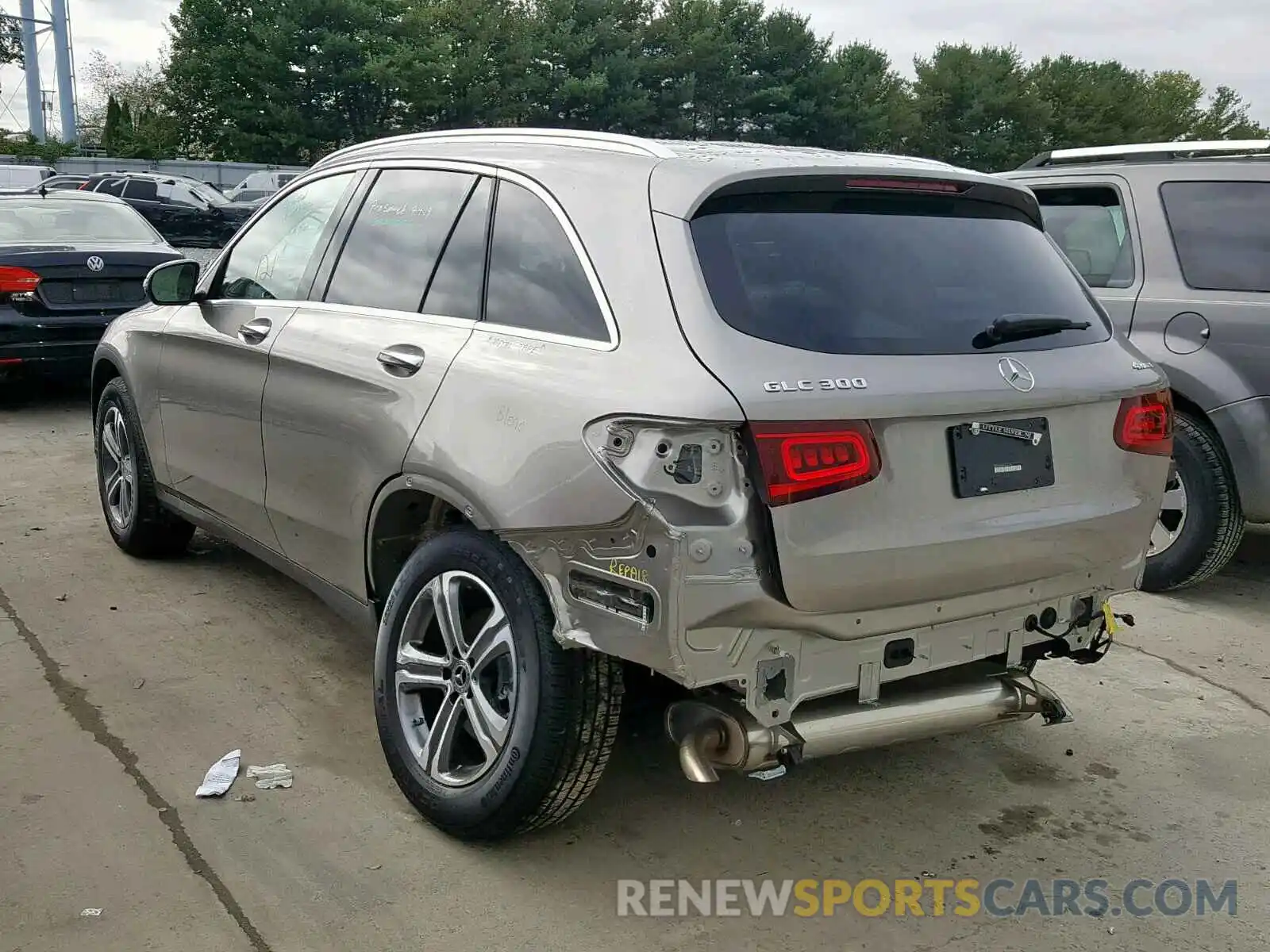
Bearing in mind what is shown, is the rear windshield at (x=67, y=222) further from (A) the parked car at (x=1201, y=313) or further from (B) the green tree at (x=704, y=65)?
(B) the green tree at (x=704, y=65)

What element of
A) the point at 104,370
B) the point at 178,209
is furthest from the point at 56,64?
the point at 104,370

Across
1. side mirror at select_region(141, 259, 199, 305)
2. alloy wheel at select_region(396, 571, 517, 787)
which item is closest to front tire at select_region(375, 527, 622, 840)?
alloy wheel at select_region(396, 571, 517, 787)

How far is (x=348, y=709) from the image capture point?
3992 mm

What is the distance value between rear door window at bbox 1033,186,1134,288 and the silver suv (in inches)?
99.0

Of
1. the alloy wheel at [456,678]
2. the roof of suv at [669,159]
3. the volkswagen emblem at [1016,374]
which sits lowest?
the alloy wheel at [456,678]

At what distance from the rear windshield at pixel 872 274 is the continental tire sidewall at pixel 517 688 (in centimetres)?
84

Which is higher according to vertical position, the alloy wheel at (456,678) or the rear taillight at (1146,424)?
the rear taillight at (1146,424)

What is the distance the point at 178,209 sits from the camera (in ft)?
86.5

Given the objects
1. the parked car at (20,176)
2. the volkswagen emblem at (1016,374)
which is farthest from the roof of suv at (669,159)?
the parked car at (20,176)

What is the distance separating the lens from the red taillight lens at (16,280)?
8.55 m

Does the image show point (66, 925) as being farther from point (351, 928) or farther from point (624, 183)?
point (624, 183)

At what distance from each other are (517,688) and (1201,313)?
13.0ft

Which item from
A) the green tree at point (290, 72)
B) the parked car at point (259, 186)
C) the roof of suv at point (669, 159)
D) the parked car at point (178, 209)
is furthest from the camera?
the green tree at point (290, 72)

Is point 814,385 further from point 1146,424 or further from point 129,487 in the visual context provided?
point 129,487
